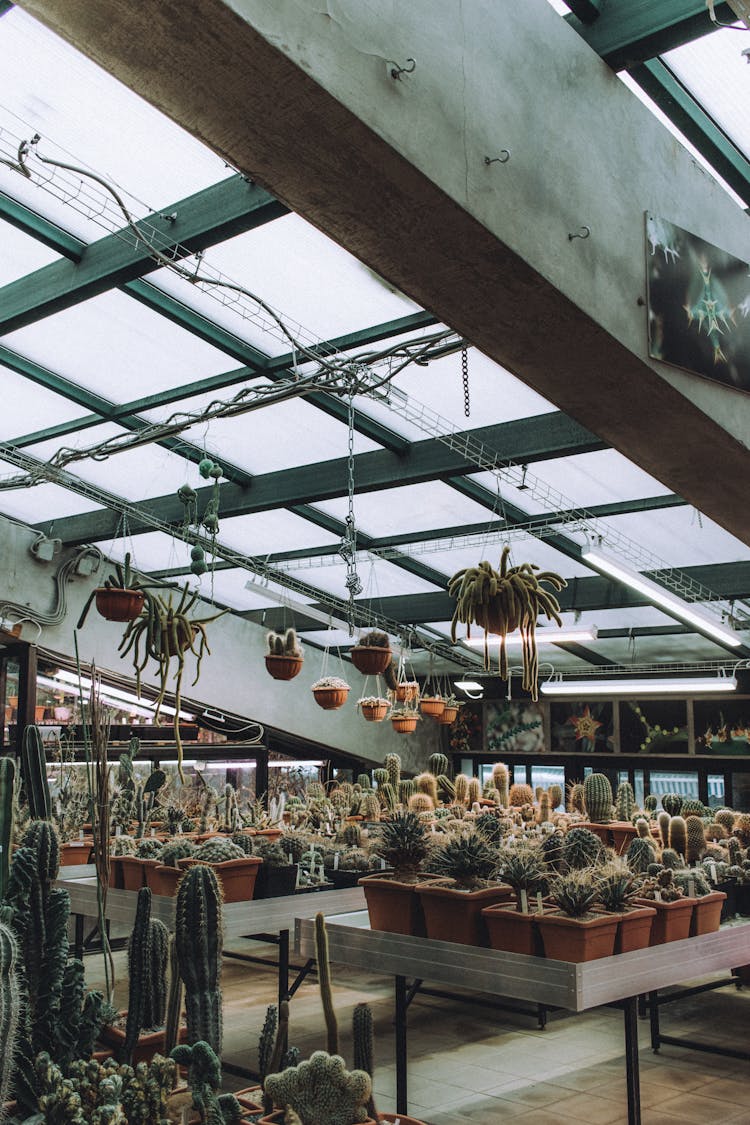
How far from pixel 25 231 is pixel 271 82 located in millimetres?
3523

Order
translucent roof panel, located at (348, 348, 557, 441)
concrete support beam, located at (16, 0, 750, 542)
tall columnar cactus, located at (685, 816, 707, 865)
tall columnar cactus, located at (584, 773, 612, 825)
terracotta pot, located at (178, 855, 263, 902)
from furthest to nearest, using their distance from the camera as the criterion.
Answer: translucent roof panel, located at (348, 348, 557, 441) → tall columnar cactus, located at (584, 773, 612, 825) → tall columnar cactus, located at (685, 816, 707, 865) → terracotta pot, located at (178, 855, 263, 902) → concrete support beam, located at (16, 0, 750, 542)

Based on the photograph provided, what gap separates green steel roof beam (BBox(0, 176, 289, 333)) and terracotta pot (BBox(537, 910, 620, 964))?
321 cm

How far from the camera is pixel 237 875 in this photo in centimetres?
438

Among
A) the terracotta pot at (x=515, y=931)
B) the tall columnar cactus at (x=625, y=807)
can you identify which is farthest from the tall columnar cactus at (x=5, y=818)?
the tall columnar cactus at (x=625, y=807)

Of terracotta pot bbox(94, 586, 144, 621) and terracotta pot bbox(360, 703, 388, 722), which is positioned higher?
terracotta pot bbox(94, 586, 144, 621)

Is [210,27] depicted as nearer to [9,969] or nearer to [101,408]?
[9,969]

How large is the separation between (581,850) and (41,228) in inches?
167

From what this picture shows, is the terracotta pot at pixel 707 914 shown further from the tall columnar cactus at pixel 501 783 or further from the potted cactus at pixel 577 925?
the tall columnar cactus at pixel 501 783

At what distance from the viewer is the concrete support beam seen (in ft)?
7.55

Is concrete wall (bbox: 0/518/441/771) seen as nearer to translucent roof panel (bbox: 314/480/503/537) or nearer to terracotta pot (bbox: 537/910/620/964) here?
translucent roof panel (bbox: 314/480/503/537)

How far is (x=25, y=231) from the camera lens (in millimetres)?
5363

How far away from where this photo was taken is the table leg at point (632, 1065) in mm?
3391

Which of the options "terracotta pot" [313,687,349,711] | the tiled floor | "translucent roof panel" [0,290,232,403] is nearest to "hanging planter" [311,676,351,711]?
"terracotta pot" [313,687,349,711]

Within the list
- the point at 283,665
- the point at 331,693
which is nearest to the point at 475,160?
the point at 283,665
